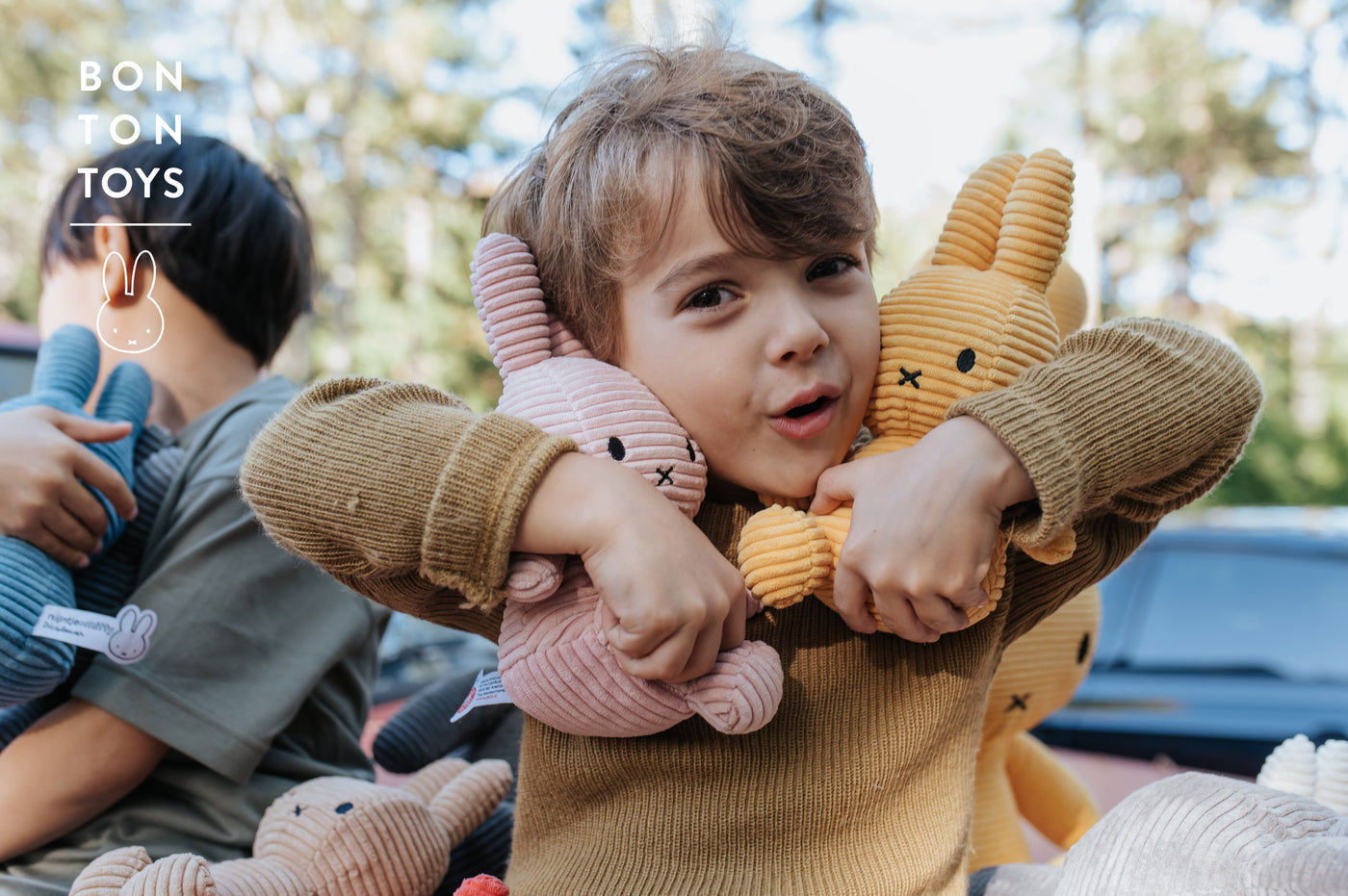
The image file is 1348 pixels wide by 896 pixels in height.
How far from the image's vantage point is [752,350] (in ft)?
3.41

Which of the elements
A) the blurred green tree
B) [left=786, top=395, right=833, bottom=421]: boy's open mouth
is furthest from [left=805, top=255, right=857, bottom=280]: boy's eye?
the blurred green tree

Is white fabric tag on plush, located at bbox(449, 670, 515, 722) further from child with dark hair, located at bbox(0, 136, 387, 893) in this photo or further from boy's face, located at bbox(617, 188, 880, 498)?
child with dark hair, located at bbox(0, 136, 387, 893)

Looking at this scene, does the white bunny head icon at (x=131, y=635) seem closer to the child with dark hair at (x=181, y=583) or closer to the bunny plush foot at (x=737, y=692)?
the child with dark hair at (x=181, y=583)

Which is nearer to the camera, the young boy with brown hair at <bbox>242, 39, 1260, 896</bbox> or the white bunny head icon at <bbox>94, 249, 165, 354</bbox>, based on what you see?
the young boy with brown hair at <bbox>242, 39, 1260, 896</bbox>

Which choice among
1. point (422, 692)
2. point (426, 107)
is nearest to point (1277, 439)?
point (426, 107)

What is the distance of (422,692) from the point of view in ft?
5.92

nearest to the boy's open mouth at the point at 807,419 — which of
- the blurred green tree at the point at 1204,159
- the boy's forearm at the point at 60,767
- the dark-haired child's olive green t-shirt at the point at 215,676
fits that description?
the dark-haired child's olive green t-shirt at the point at 215,676

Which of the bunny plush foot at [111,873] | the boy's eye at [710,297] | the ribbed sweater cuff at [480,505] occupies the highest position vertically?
the boy's eye at [710,297]

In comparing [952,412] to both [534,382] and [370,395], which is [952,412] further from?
[370,395]

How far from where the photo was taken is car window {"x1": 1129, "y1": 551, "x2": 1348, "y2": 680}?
3.41 metres

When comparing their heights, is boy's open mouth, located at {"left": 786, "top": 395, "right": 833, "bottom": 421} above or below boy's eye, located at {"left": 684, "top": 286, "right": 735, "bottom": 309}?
below

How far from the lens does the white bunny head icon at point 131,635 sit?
131 centimetres

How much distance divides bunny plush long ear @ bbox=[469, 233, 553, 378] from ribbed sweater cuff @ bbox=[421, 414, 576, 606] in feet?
0.65

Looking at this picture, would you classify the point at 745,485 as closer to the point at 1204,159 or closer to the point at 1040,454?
the point at 1040,454
